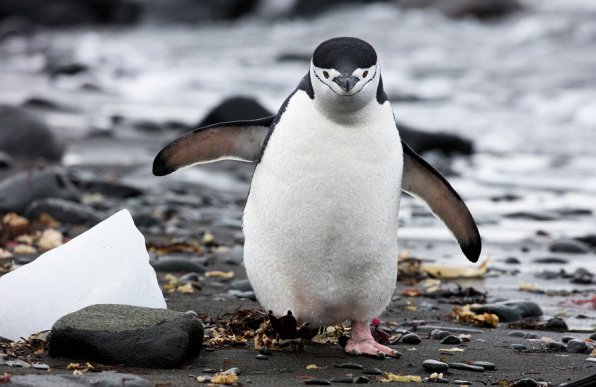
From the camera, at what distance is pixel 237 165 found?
38.5 ft

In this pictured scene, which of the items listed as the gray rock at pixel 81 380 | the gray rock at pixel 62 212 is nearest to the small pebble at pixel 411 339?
the gray rock at pixel 81 380

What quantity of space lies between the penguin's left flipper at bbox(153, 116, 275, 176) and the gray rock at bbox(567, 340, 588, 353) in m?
1.57

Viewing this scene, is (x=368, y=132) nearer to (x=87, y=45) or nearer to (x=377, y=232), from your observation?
(x=377, y=232)

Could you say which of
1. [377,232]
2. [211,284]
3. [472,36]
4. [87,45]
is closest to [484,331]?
[377,232]

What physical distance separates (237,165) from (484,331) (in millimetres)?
7052

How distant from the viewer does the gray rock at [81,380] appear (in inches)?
120

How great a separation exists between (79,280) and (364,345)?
1.16 metres

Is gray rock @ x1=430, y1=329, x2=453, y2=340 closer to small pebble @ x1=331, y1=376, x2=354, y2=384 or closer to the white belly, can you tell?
the white belly

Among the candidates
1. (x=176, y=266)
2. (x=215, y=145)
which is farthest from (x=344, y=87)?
(x=176, y=266)

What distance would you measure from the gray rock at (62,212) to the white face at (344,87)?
3.74 meters

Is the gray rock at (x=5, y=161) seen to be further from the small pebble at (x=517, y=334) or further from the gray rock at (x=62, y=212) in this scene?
the small pebble at (x=517, y=334)

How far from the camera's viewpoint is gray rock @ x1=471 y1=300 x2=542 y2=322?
17.3 feet

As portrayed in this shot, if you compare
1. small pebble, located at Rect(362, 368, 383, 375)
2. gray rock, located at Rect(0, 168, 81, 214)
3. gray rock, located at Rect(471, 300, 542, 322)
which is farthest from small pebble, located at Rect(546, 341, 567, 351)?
gray rock, located at Rect(0, 168, 81, 214)

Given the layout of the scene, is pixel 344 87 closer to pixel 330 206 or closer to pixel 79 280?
pixel 330 206
